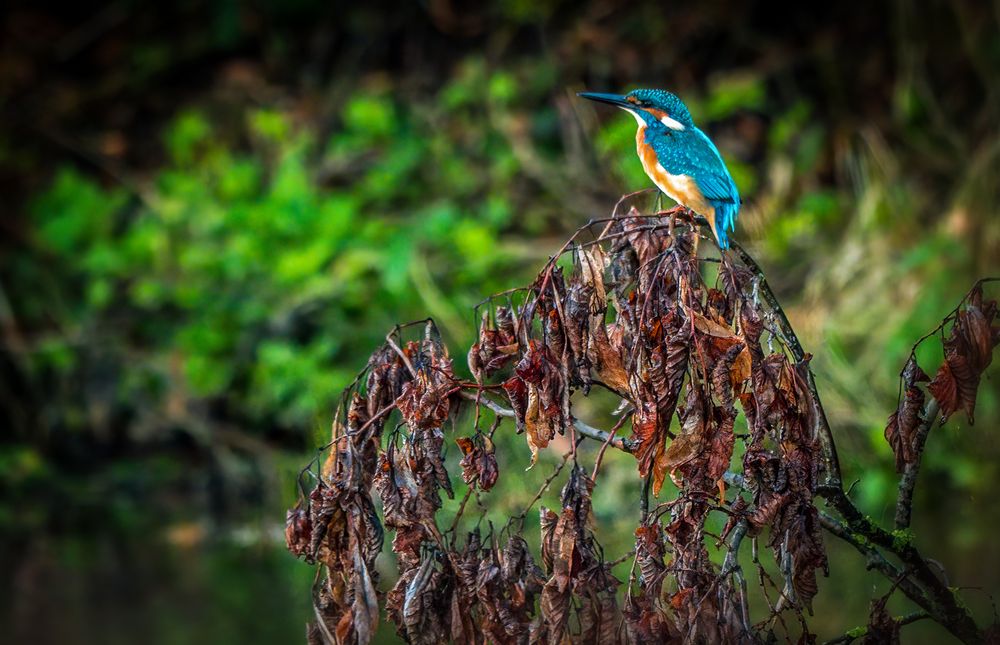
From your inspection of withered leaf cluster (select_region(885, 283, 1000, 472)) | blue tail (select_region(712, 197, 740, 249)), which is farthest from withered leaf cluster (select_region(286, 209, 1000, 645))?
blue tail (select_region(712, 197, 740, 249))

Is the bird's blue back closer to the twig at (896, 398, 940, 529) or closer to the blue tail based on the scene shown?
the blue tail

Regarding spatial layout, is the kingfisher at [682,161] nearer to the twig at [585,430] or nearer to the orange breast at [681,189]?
the orange breast at [681,189]

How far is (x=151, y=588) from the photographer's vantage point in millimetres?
4145

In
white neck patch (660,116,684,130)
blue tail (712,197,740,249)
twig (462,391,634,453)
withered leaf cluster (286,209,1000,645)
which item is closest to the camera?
withered leaf cluster (286,209,1000,645)

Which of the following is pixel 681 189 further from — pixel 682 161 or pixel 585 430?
pixel 585 430

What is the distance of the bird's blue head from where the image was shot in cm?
216

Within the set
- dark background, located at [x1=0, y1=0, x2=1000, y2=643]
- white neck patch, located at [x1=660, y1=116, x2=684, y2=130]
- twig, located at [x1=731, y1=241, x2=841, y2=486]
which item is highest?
dark background, located at [x1=0, y1=0, x2=1000, y2=643]

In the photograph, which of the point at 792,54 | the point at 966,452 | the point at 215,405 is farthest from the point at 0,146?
the point at 966,452

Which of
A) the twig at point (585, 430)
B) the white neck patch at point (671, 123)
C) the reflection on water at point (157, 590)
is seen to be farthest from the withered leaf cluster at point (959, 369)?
the reflection on water at point (157, 590)

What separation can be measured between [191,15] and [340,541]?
230 inches

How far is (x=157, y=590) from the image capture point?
412 cm

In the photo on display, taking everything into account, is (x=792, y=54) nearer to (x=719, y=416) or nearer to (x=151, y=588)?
(x=151, y=588)

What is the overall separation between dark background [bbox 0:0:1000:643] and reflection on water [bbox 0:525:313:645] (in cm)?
1

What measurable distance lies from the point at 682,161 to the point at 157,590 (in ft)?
9.21
